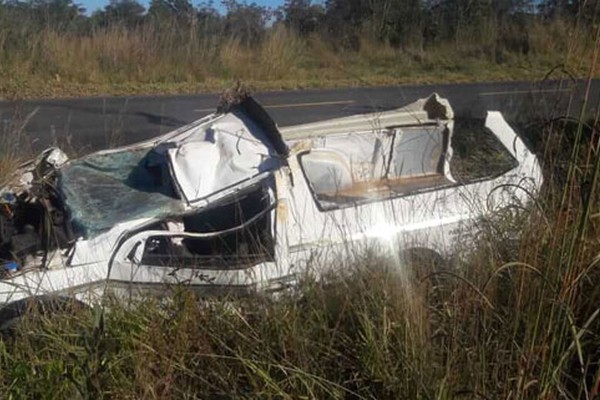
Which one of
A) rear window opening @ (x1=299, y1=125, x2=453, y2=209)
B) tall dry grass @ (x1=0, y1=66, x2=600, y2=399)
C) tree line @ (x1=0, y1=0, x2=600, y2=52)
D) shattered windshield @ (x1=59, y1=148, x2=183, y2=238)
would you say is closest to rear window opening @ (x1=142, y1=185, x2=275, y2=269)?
shattered windshield @ (x1=59, y1=148, x2=183, y2=238)

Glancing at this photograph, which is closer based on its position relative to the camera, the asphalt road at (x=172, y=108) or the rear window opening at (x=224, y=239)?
the rear window opening at (x=224, y=239)

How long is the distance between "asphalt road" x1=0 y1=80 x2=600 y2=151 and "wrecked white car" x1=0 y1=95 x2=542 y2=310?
342 cm

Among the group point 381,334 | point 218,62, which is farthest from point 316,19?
point 381,334

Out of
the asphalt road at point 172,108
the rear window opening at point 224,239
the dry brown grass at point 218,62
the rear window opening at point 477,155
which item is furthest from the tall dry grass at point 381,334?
the dry brown grass at point 218,62

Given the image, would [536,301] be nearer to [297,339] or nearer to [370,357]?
Answer: [370,357]

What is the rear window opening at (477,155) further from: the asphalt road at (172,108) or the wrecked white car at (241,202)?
the asphalt road at (172,108)

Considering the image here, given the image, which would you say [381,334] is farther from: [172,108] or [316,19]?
[316,19]

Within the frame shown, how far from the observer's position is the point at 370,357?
3020 millimetres

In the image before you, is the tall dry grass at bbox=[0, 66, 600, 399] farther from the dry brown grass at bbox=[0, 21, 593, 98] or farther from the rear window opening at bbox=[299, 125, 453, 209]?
the dry brown grass at bbox=[0, 21, 593, 98]

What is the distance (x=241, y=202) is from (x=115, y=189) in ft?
2.92

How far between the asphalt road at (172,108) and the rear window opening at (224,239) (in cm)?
385

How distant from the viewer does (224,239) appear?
485 centimetres

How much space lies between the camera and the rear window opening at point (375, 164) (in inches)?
201

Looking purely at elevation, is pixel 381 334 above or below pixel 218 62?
above
